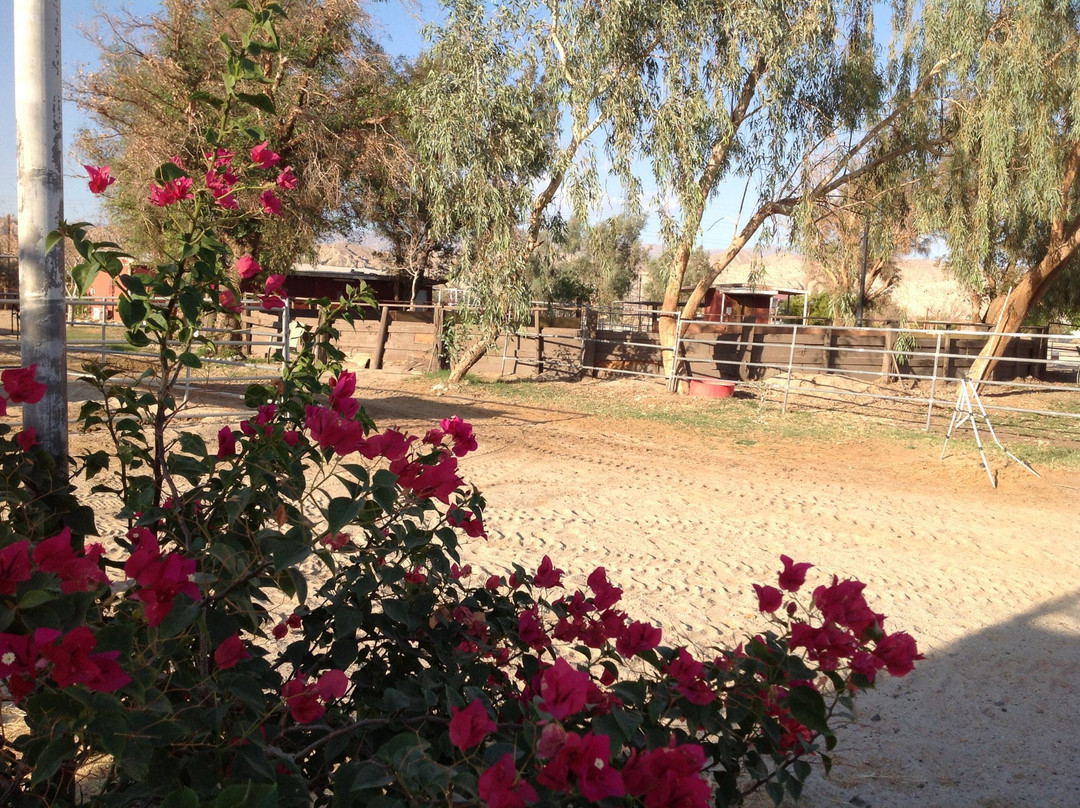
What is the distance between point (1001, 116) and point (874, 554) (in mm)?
9498

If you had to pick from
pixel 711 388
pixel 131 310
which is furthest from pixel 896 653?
pixel 711 388

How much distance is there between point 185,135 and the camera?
588 inches

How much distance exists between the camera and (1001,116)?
12555mm

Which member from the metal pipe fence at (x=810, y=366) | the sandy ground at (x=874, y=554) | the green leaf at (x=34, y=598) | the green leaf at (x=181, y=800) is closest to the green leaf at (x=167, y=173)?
the green leaf at (x=34, y=598)

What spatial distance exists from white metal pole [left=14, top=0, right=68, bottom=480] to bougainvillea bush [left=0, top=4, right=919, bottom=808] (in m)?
0.13

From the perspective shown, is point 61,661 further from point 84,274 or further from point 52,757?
point 84,274

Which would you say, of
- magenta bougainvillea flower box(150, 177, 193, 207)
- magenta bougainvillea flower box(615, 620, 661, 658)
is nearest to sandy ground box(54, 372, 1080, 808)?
magenta bougainvillea flower box(615, 620, 661, 658)

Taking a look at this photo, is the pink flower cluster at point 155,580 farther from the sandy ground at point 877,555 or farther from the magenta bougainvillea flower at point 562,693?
the sandy ground at point 877,555

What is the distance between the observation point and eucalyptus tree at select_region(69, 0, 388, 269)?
1530 cm

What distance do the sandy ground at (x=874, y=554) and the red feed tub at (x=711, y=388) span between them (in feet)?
12.3

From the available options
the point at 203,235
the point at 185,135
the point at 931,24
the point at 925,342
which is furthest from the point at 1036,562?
the point at 925,342

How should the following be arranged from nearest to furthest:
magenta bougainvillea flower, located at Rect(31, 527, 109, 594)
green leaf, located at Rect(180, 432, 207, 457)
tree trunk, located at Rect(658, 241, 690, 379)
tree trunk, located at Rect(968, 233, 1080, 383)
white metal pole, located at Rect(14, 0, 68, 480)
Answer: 1. magenta bougainvillea flower, located at Rect(31, 527, 109, 594)
2. green leaf, located at Rect(180, 432, 207, 457)
3. white metal pole, located at Rect(14, 0, 68, 480)
4. tree trunk, located at Rect(658, 241, 690, 379)
5. tree trunk, located at Rect(968, 233, 1080, 383)

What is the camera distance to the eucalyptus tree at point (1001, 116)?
12.5 metres

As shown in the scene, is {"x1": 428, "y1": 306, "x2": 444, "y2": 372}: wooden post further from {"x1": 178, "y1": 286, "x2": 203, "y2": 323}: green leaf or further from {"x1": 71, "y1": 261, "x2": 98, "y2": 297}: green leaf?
{"x1": 71, "y1": 261, "x2": 98, "y2": 297}: green leaf
